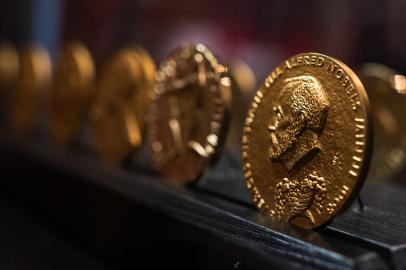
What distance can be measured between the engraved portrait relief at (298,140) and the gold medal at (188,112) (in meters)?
0.14

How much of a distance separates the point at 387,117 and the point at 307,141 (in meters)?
0.49

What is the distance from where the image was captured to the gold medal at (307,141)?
703 millimetres

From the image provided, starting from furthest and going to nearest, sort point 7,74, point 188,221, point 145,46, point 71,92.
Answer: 1. point 145,46
2. point 7,74
3. point 71,92
4. point 188,221

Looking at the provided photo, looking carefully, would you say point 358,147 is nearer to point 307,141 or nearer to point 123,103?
point 307,141

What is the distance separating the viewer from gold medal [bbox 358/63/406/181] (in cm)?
115

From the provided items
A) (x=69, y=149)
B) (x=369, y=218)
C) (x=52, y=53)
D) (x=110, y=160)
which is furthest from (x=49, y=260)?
(x=52, y=53)

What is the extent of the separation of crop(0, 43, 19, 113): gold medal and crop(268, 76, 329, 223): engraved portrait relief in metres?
1.20

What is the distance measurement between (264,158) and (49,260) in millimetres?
504

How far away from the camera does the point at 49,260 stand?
1.09 metres

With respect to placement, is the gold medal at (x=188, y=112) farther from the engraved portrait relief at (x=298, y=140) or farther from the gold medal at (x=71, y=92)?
the gold medal at (x=71, y=92)

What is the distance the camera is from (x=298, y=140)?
0.77 m

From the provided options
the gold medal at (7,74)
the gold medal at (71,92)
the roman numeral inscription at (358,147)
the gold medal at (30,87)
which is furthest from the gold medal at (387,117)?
the gold medal at (7,74)

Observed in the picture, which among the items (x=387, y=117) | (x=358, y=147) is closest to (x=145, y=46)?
(x=387, y=117)

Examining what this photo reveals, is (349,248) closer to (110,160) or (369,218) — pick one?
(369,218)
